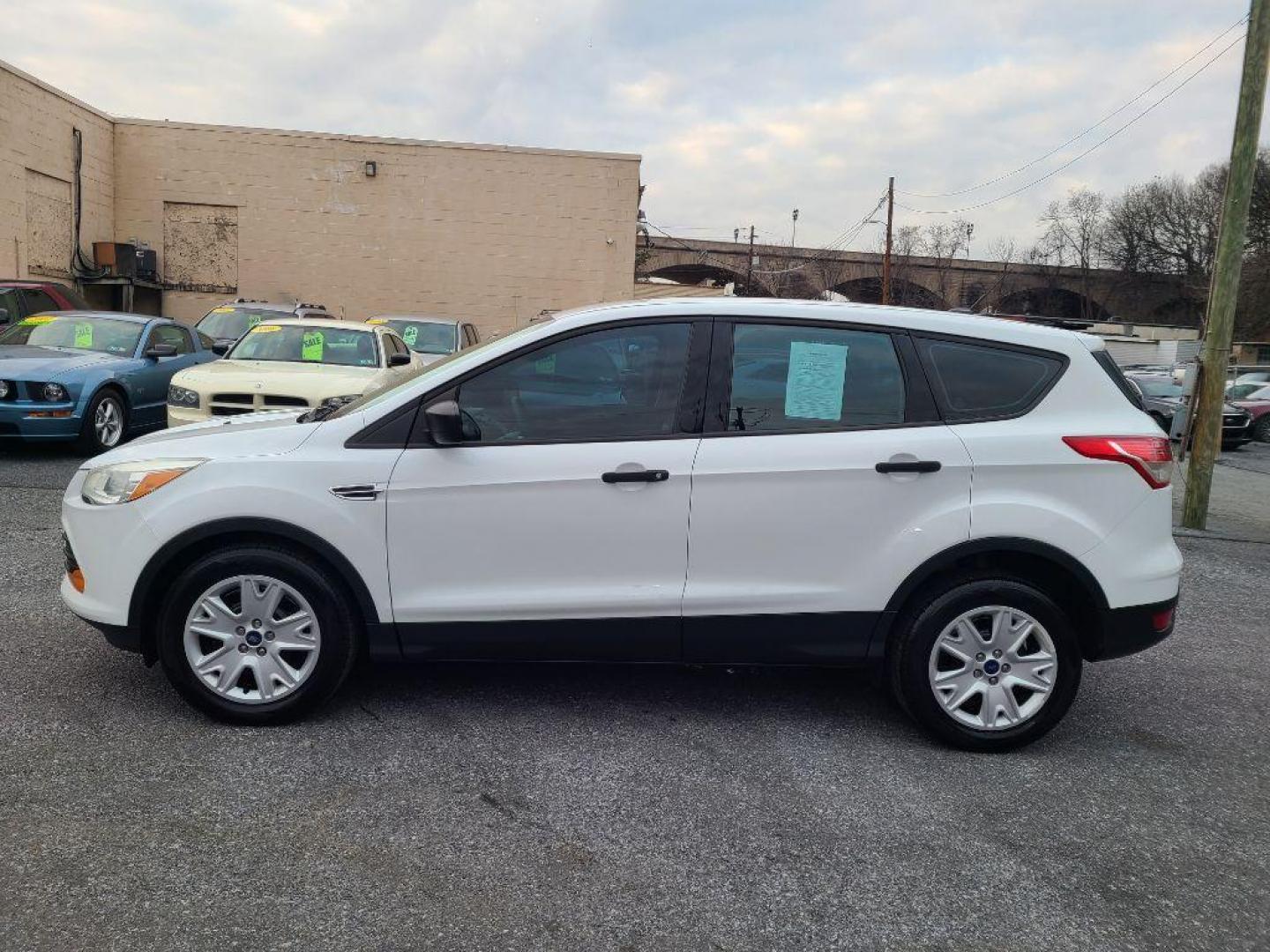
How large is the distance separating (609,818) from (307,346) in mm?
7769

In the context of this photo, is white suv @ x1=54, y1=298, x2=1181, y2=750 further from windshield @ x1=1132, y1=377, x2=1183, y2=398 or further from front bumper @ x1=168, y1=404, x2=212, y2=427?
windshield @ x1=1132, y1=377, x2=1183, y2=398

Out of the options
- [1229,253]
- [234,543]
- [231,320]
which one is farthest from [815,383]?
[231,320]

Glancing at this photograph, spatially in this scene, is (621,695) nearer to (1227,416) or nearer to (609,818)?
(609,818)

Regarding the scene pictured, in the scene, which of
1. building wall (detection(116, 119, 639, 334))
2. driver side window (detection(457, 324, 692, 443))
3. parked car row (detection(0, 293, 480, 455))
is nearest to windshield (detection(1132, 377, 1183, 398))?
building wall (detection(116, 119, 639, 334))

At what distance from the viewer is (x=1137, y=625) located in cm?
385

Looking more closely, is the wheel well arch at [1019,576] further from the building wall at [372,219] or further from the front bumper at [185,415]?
the building wall at [372,219]

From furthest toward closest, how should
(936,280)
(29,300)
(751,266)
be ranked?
(936,280) < (751,266) < (29,300)

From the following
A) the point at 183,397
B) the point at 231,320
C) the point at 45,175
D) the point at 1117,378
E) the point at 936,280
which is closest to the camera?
the point at 1117,378

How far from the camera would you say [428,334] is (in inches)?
573

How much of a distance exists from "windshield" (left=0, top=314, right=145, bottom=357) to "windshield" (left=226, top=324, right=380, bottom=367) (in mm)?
1736

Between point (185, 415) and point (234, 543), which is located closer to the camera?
point (234, 543)

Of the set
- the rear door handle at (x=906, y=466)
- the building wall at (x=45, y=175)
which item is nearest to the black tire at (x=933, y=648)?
the rear door handle at (x=906, y=466)

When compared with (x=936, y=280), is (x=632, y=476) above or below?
below

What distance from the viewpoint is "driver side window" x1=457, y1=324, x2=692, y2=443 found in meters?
3.80
